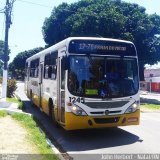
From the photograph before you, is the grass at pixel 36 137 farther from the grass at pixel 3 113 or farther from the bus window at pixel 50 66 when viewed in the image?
the bus window at pixel 50 66

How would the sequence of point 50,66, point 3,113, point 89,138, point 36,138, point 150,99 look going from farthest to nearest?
point 150,99 < point 3,113 < point 50,66 < point 89,138 < point 36,138

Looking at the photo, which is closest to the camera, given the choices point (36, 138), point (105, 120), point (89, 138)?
point (36, 138)

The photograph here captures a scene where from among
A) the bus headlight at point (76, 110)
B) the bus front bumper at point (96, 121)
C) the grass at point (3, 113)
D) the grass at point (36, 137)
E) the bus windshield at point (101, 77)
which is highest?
the bus windshield at point (101, 77)

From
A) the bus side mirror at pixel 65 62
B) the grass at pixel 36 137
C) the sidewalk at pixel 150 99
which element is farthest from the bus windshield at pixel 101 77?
the sidewalk at pixel 150 99

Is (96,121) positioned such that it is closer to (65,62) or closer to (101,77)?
(101,77)

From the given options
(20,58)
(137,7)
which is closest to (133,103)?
(137,7)

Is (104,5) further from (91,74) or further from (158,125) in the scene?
(91,74)

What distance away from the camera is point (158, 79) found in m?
71.2

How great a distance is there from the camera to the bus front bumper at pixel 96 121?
10281 millimetres

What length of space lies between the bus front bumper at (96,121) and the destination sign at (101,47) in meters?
2.07

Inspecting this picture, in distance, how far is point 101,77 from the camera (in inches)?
416

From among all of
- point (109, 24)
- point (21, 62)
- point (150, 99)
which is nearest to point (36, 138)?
point (109, 24)

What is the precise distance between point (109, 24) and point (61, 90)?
25.9m

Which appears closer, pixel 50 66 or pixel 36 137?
pixel 36 137
